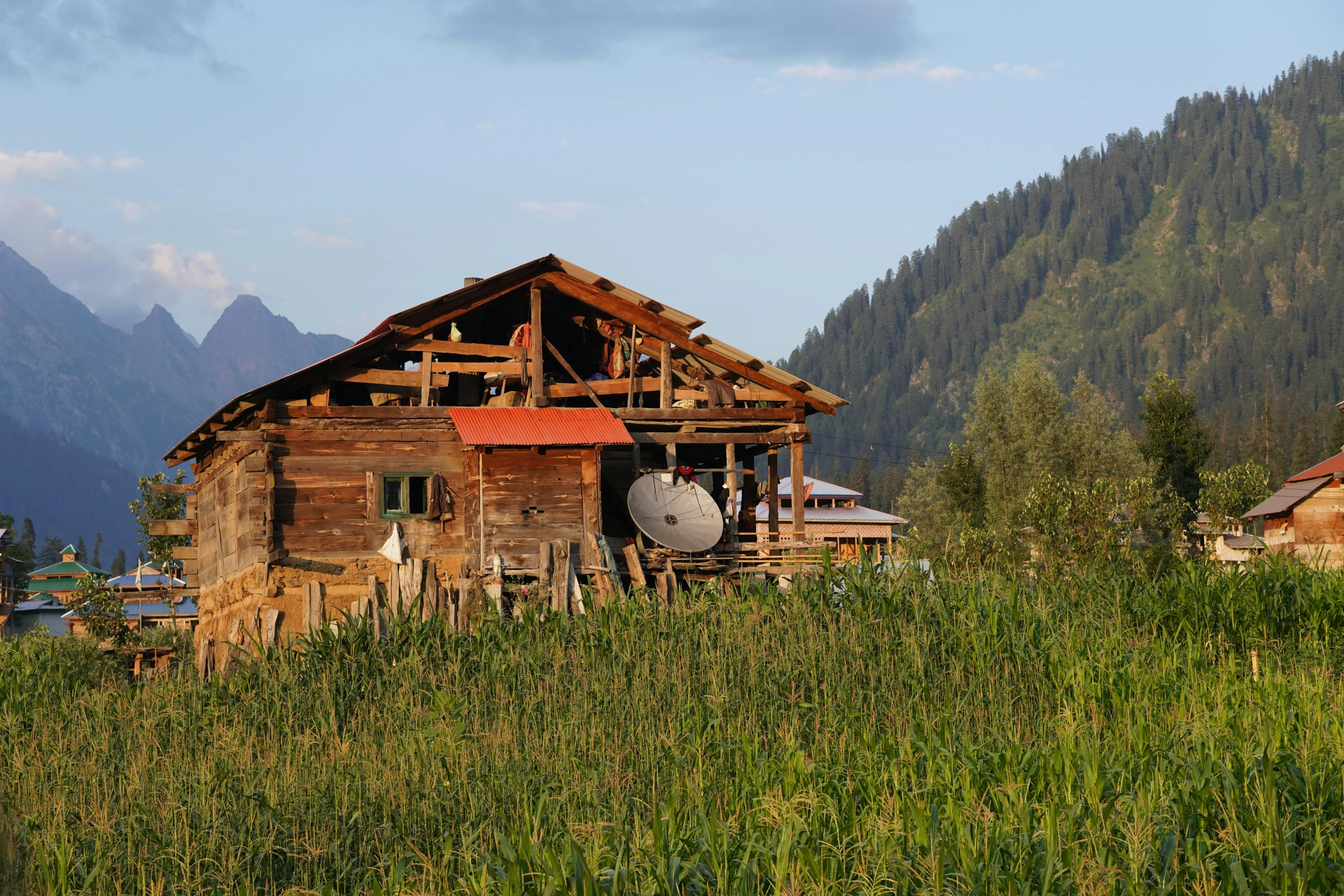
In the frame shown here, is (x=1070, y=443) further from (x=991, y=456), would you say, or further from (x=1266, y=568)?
(x=1266, y=568)

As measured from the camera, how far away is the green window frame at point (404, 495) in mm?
23719

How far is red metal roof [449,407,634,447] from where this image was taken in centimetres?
2345

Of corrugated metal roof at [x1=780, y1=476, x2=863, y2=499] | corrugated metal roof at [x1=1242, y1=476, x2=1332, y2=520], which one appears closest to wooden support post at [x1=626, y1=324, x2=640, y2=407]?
corrugated metal roof at [x1=1242, y1=476, x2=1332, y2=520]

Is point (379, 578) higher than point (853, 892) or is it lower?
higher

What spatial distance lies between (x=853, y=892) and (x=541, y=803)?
245 cm

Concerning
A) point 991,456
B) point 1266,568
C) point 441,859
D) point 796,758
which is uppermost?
point 991,456

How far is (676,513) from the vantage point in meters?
24.3

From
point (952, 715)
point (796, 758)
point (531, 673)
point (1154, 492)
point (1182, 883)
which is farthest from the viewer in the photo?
point (1154, 492)

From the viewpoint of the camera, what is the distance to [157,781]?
10.4 metres

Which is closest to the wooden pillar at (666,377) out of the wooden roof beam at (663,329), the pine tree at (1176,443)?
the wooden roof beam at (663,329)

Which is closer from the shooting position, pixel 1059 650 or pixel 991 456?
pixel 1059 650

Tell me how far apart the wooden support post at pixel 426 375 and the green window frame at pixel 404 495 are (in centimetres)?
153

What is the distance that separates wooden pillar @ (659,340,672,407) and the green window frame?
5453 millimetres

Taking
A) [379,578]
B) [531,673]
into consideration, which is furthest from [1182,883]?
[379,578]
